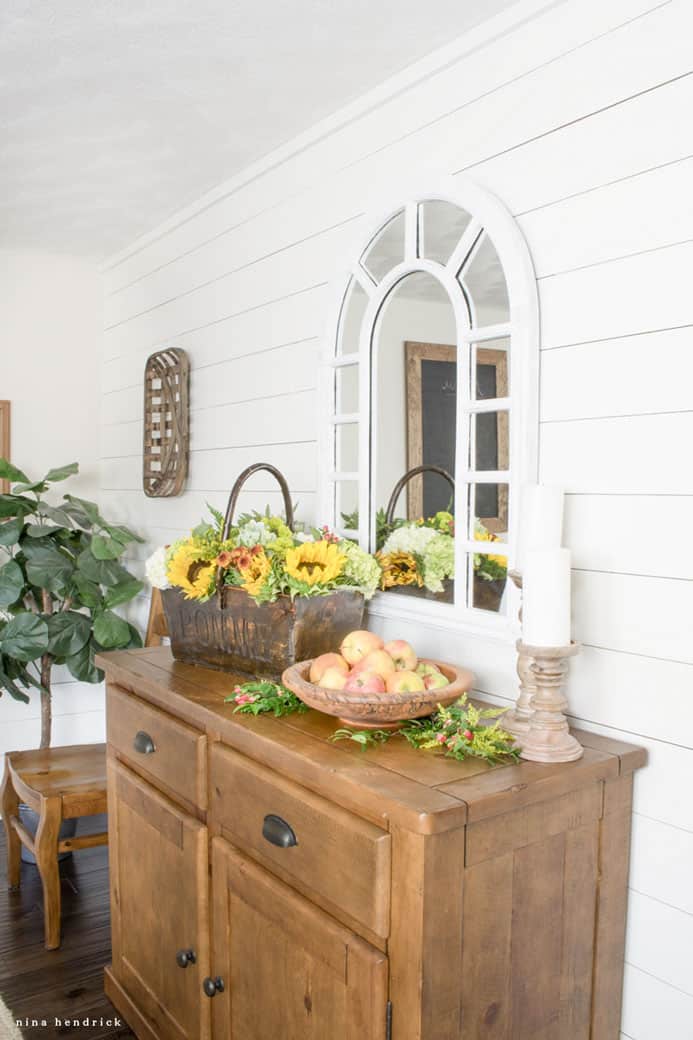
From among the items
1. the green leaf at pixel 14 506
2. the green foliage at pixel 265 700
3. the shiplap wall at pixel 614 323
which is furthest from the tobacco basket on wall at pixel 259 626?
the green leaf at pixel 14 506

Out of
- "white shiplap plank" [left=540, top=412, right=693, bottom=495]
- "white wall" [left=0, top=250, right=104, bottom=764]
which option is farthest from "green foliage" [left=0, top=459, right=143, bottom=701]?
"white shiplap plank" [left=540, top=412, right=693, bottom=495]

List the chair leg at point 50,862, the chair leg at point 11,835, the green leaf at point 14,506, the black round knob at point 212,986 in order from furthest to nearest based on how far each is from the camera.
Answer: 1. the green leaf at point 14,506
2. the chair leg at point 11,835
3. the chair leg at point 50,862
4. the black round knob at point 212,986

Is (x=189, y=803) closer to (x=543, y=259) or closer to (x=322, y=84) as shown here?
(x=543, y=259)

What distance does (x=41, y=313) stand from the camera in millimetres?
3713

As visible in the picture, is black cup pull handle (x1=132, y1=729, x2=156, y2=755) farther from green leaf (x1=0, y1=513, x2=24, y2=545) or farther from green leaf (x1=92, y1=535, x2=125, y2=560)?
green leaf (x1=0, y1=513, x2=24, y2=545)

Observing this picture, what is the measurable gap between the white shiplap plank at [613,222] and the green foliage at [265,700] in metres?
0.95

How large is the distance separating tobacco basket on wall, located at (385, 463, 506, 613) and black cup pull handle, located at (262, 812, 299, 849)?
61 cm

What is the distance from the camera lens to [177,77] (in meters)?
2.05

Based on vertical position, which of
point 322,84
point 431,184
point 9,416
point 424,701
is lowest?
point 424,701

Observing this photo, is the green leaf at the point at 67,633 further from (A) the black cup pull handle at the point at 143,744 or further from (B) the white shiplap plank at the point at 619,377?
(B) the white shiplap plank at the point at 619,377

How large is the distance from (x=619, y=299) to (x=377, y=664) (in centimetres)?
77

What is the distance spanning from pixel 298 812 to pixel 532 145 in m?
1.31

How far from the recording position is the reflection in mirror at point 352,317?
218 cm

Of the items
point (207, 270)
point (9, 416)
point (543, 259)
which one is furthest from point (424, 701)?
point (9, 416)
